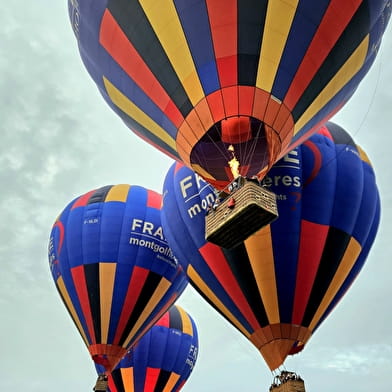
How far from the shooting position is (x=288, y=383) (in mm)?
9656

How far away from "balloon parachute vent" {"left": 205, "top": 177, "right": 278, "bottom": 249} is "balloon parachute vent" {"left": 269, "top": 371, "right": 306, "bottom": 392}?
3.88 meters

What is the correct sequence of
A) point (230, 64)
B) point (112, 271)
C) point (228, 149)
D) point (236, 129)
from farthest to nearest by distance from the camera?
point (112, 271) < point (228, 149) < point (236, 129) < point (230, 64)

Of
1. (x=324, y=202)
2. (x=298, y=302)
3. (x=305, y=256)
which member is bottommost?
(x=298, y=302)

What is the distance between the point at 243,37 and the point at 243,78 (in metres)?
0.58

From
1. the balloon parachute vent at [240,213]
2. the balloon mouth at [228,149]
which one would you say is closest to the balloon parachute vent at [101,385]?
the balloon mouth at [228,149]

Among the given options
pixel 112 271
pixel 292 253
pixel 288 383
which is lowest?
pixel 288 383

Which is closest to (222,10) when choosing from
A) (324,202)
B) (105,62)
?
(105,62)

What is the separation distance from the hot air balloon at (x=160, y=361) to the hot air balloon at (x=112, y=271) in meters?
2.35

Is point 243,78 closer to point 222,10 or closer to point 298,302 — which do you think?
point 222,10

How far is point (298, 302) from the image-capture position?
1023 centimetres

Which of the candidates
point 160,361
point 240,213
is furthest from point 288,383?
point 160,361

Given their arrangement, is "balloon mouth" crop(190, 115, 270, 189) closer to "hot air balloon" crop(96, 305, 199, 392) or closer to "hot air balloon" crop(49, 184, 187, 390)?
"hot air balloon" crop(49, 184, 187, 390)

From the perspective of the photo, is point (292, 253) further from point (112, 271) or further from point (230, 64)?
point (112, 271)

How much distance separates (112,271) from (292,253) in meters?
5.31
